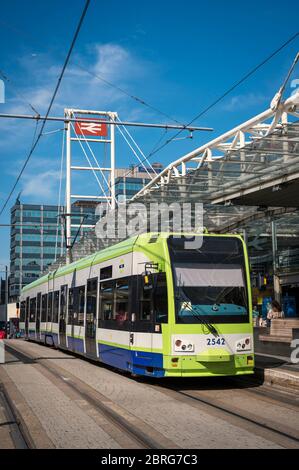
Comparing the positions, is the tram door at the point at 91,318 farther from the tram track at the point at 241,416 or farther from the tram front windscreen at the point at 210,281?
the tram front windscreen at the point at 210,281

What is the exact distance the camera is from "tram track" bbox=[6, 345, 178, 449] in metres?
6.84

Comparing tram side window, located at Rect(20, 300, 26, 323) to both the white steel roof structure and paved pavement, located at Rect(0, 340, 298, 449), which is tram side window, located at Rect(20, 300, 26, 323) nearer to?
the white steel roof structure

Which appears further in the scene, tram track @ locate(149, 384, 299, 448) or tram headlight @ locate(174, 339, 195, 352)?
tram headlight @ locate(174, 339, 195, 352)

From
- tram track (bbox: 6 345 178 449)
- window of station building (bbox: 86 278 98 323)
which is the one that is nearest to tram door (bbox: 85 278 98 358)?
window of station building (bbox: 86 278 98 323)

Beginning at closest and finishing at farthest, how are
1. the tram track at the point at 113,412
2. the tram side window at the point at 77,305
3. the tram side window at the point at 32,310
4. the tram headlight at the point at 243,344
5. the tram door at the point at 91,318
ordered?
the tram track at the point at 113,412, the tram headlight at the point at 243,344, the tram door at the point at 91,318, the tram side window at the point at 77,305, the tram side window at the point at 32,310

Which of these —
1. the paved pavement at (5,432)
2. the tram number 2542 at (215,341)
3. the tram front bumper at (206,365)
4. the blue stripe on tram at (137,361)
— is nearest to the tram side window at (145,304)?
the blue stripe on tram at (137,361)

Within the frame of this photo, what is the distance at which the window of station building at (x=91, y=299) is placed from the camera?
51.8 ft

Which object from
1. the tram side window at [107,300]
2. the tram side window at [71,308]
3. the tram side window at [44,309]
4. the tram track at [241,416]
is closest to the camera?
the tram track at [241,416]

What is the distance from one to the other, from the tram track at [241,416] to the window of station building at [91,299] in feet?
14.5

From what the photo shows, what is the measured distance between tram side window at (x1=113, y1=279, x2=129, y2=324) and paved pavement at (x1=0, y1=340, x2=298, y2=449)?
1.37 m

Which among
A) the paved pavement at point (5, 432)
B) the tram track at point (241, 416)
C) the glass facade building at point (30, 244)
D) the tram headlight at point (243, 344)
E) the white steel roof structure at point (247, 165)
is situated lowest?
the tram track at point (241, 416)

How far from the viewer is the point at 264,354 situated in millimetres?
17359

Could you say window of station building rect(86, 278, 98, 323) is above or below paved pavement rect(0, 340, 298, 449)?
above

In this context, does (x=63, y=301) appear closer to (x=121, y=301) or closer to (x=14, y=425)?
(x=121, y=301)
